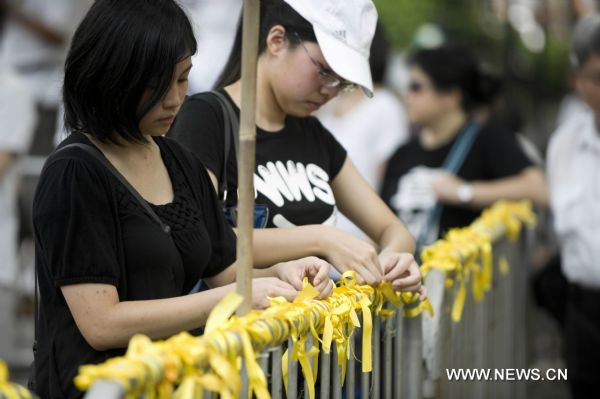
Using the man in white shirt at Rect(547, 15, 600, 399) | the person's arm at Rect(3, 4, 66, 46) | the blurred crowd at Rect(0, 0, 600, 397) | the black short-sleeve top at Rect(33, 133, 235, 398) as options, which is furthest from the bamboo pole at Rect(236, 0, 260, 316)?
the person's arm at Rect(3, 4, 66, 46)

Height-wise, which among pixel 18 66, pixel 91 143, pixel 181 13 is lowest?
pixel 91 143

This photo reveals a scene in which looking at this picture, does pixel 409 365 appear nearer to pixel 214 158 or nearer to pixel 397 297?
pixel 397 297

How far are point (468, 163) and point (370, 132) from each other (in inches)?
37.3

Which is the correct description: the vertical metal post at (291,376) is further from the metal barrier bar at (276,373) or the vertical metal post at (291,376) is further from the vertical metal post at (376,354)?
the vertical metal post at (376,354)

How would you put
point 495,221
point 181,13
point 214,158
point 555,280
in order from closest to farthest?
1. point 181,13
2. point 214,158
3. point 495,221
4. point 555,280

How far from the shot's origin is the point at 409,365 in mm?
3760

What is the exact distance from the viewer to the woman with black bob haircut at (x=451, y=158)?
19.5 ft

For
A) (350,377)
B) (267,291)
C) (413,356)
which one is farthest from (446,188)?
(267,291)

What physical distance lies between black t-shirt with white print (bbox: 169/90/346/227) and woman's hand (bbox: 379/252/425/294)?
1.06ft

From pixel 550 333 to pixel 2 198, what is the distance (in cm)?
468

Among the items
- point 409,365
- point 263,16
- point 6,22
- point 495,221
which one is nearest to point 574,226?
point 495,221

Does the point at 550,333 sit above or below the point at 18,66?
below

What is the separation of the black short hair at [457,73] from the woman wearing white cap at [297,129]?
107 inches

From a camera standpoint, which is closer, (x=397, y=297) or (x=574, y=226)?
(x=397, y=297)
